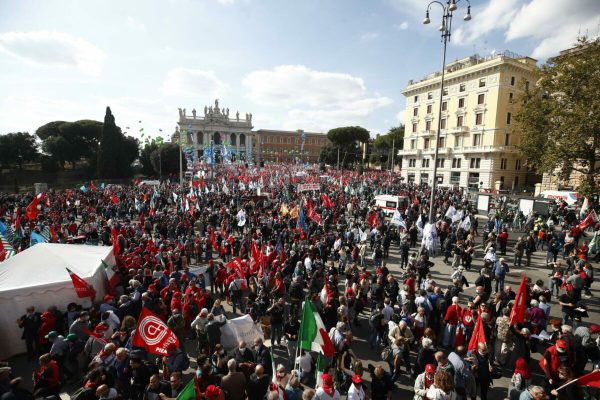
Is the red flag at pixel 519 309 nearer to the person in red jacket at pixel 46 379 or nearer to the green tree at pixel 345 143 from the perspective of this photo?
the person in red jacket at pixel 46 379

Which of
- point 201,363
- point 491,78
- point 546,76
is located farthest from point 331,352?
point 491,78

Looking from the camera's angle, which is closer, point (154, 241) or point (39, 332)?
point (39, 332)

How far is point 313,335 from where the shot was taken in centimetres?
572

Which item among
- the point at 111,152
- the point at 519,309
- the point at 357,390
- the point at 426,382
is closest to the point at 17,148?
the point at 111,152

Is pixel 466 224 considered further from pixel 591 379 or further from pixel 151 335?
pixel 151 335

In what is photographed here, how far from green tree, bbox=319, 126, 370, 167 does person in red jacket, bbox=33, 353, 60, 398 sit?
78896 millimetres

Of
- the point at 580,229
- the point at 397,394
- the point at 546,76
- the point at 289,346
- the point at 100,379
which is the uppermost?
the point at 546,76

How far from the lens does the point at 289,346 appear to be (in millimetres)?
7117

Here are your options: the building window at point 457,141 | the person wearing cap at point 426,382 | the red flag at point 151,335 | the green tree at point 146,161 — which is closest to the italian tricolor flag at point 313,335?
the person wearing cap at point 426,382

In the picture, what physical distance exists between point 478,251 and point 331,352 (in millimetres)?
13541

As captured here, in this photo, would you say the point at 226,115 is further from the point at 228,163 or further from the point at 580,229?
the point at 580,229

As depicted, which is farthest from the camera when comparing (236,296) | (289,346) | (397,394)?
(236,296)

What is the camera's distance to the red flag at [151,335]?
5.81 m

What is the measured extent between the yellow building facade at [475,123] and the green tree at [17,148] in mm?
63698
